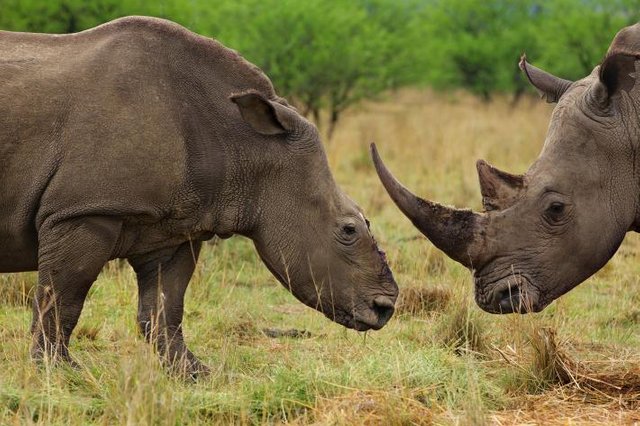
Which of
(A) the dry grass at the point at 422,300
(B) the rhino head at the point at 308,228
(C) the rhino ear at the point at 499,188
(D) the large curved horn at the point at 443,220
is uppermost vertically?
(C) the rhino ear at the point at 499,188

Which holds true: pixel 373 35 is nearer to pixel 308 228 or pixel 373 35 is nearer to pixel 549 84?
pixel 549 84

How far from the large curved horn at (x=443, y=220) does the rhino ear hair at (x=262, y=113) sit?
58 cm

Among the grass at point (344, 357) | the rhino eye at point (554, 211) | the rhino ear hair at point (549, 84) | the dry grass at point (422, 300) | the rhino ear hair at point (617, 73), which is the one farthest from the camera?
the dry grass at point (422, 300)

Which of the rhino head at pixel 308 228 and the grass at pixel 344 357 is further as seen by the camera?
the rhino head at pixel 308 228

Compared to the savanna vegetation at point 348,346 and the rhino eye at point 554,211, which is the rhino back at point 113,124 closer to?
the savanna vegetation at point 348,346

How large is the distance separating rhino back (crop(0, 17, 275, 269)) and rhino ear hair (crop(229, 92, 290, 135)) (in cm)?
13

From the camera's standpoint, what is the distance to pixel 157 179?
674 cm

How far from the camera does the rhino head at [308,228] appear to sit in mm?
7109

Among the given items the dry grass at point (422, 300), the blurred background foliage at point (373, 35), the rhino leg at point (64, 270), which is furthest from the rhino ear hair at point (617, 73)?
the blurred background foliage at point (373, 35)

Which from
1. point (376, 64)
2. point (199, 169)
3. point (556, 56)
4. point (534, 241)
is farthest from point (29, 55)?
point (556, 56)

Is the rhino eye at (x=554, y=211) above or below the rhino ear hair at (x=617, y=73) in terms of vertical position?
below

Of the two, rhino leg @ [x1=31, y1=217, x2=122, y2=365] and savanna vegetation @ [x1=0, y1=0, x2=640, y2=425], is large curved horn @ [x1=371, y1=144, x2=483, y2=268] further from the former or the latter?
rhino leg @ [x1=31, y1=217, x2=122, y2=365]

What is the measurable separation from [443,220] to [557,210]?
622 mm

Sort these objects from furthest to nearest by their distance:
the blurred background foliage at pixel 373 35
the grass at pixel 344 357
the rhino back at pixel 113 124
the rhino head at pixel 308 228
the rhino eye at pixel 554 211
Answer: the blurred background foliage at pixel 373 35 → the rhino head at pixel 308 228 → the rhino eye at pixel 554 211 → the rhino back at pixel 113 124 → the grass at pixel 344 357
